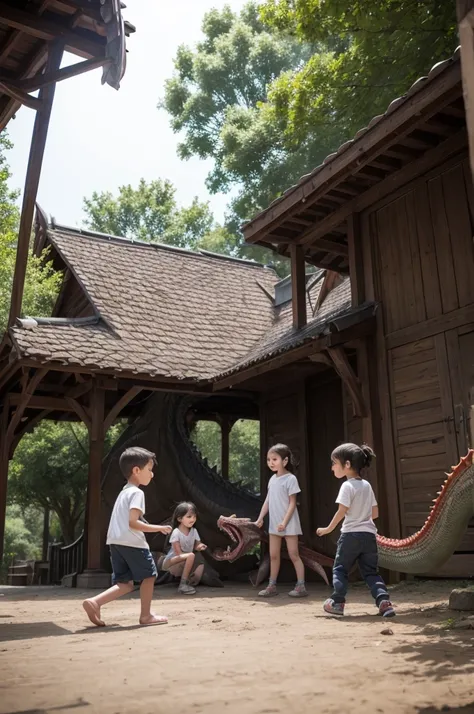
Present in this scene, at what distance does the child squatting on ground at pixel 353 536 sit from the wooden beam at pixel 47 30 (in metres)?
4.08

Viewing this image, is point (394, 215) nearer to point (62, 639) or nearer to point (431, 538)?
point (431, 538)

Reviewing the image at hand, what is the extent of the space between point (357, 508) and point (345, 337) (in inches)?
124

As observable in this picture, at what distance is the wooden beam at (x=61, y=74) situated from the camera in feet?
18.7

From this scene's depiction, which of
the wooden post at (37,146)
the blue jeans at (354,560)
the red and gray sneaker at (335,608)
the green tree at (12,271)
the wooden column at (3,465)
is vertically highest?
the green tree at (12,271)

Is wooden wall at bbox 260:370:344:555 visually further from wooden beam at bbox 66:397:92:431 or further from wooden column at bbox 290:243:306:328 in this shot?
wooden beam at bbox 66:397:92:431

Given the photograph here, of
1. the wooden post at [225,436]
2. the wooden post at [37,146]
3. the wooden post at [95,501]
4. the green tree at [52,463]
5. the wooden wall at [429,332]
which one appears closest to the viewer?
the wooden post at [37,146]

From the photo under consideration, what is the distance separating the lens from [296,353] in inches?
351

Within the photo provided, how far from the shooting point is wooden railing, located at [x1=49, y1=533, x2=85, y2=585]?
40.7 feet

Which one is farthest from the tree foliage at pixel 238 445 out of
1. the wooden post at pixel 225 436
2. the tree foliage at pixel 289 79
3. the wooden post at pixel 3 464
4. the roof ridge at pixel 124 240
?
the wooden post at pixel 3 464

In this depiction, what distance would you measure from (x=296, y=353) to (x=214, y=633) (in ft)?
16.2

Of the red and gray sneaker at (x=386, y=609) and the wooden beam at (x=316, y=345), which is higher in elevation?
the wooden beam at (x=316, y=345)

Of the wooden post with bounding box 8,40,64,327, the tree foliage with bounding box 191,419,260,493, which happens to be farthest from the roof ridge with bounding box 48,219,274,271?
the tree foliage with bounding box 191,419,260,493

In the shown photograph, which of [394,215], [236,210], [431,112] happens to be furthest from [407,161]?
[236,210]

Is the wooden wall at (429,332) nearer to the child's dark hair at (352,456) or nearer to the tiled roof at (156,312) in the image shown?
the child's dark hair at (352,456)
